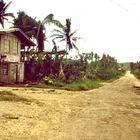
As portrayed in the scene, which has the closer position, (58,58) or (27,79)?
(27,79)

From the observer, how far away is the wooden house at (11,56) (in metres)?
30.7

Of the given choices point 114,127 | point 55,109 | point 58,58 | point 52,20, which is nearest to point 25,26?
point 52,20

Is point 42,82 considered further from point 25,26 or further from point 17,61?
point 25,26

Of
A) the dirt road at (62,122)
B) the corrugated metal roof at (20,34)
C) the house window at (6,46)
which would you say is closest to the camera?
the dirt road at (62,122)

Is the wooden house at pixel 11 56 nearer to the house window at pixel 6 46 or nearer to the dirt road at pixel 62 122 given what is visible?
the house window at pixel 6 46

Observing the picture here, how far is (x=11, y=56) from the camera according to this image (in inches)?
1252

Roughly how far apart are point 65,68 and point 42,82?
258 inches

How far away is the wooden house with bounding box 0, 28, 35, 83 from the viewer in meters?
30.7

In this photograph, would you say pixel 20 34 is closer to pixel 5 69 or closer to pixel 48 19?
pixel 5 69

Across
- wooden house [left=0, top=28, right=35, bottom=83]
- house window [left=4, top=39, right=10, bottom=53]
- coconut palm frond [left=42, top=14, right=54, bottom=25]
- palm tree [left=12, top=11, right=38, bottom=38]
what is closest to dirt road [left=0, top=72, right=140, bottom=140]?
wooden house [left=0, top=28, right=35, bottom=83]

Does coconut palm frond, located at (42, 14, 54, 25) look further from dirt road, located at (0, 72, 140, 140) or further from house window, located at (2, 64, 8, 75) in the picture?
dirt road, located at (0, 72, 140, 140)

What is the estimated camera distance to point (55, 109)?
1642 centimetres

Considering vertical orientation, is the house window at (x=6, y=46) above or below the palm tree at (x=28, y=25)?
below

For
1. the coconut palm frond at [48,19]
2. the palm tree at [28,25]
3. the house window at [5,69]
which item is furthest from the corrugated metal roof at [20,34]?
the palm tree at [28,25]
